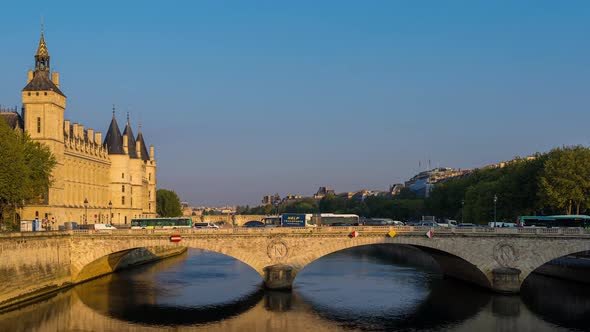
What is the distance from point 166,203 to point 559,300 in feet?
357

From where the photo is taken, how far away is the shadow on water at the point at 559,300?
51719 millimetres

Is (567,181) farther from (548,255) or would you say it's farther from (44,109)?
(44,109)

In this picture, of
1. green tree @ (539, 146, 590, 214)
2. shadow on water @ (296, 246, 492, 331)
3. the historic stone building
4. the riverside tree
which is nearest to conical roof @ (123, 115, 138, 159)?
the historic stone building

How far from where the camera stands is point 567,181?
278 ft

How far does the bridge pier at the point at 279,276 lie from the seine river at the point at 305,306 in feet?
4.03

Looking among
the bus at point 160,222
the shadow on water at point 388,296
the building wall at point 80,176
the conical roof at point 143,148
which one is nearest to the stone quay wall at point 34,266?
the bus at point 160,222

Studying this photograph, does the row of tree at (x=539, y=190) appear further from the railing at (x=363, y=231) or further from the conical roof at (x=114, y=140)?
the conical roof at (x=114, y=140)

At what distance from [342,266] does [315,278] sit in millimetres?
14724

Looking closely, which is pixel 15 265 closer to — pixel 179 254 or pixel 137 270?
pixel 137 270

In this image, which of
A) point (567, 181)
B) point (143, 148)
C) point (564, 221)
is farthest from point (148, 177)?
point (564, 221)

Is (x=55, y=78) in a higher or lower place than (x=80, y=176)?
higher

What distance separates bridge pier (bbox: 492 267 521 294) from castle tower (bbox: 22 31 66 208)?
53416 mm

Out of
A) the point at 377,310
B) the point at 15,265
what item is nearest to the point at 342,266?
the point at 377,310

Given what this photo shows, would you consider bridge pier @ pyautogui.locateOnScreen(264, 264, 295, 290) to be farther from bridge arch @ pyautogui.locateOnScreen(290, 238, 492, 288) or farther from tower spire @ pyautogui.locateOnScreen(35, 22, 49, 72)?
tower spire @ pyautogui.locateOnScreen(35, 22, 49, 72)
